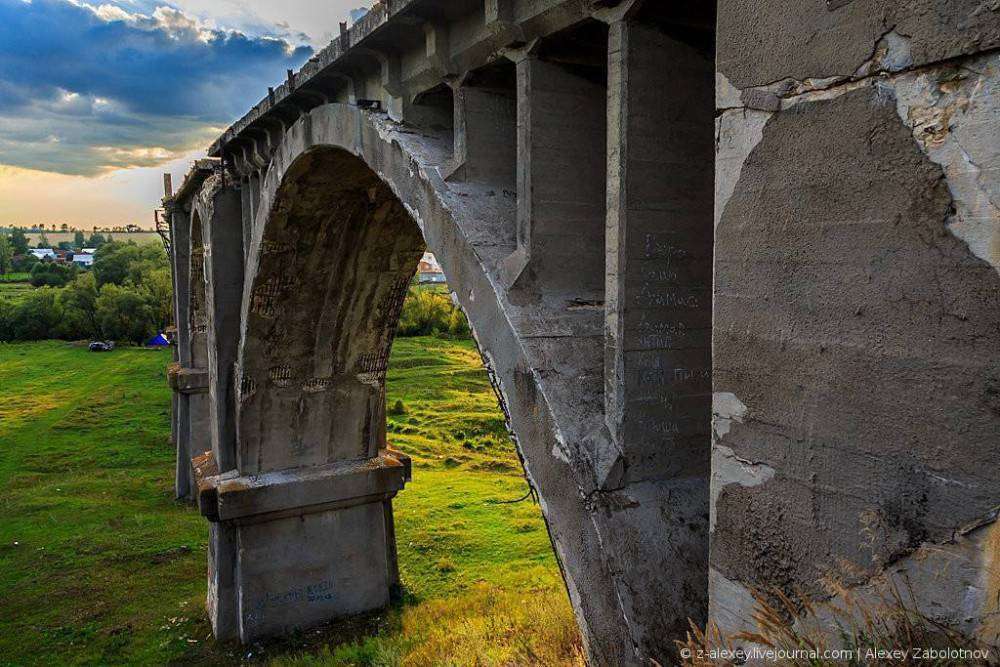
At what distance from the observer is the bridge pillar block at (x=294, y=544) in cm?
1168

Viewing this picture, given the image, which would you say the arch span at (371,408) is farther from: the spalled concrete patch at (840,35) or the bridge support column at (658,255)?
the spalled concrete patch at (840,35)

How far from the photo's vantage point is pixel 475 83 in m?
5.50

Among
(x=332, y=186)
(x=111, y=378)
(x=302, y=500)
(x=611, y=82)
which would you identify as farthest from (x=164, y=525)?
(x=111, y=378)

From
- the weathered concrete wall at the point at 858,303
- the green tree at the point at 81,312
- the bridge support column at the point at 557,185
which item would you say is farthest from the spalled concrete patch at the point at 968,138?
the green tree at the point at 81,312

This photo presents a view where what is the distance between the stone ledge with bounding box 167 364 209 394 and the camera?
1973cm

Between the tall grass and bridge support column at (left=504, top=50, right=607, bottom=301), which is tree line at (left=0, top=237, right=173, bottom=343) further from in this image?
the tall grass

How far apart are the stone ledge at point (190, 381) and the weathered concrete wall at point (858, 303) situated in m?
19.2

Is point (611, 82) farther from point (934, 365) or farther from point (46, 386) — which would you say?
point (46, 386)

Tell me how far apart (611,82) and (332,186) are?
622 cm

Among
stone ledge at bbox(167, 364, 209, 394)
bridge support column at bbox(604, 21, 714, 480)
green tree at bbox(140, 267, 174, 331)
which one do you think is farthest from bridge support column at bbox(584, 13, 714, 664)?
green tree at bbox(140, 267, 174, 331)

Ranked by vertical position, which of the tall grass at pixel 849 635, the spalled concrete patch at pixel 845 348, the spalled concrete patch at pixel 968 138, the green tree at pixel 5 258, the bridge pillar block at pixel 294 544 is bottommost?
the bridge pillar block at pixel 294 544

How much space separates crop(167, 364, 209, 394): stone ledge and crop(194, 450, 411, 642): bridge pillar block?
25.7ft

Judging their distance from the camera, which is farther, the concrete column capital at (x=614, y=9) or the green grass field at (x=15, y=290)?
the green grass field at (x=15, y=290)

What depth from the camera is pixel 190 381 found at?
1978 centimetres
